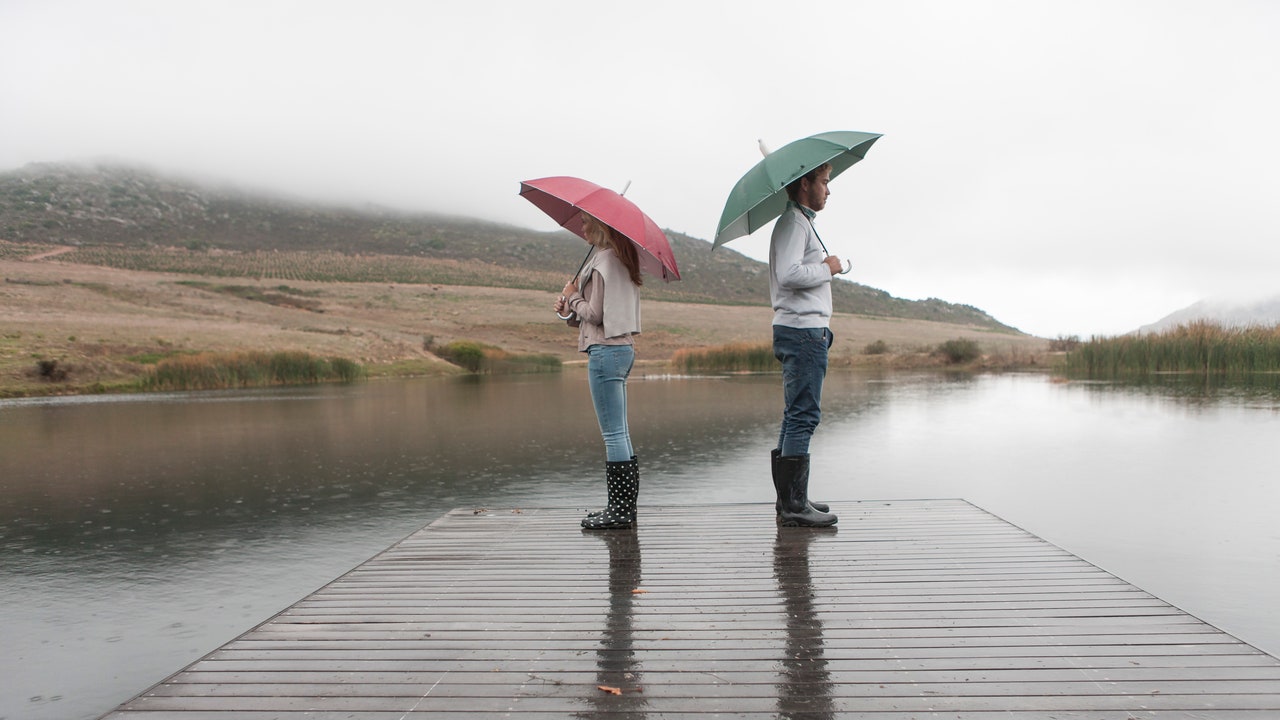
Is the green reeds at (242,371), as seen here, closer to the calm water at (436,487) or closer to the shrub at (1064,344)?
the calm water at (436,487)

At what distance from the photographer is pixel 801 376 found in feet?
13.4

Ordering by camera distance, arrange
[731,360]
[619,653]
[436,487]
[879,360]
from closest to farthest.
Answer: [619,653] < [436,487] < [731,360] < [879,360]

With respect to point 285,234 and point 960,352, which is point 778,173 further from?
point 285,234

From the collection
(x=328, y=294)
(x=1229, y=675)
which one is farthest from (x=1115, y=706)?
(x=328, y=294)

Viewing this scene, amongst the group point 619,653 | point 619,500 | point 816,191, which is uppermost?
point 816,191

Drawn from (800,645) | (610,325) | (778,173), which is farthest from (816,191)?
(800,645)

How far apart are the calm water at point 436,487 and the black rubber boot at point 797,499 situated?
0.20 m

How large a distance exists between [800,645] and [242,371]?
2393 centimetres

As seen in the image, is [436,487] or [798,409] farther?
[436,487]

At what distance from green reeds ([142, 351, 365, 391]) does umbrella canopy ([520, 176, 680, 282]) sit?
21.4 metres

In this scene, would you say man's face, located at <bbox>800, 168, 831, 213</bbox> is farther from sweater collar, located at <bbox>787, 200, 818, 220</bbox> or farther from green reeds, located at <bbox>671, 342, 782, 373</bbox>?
green reeds, located at <bbox>671, 342, 782, 373</bbox>

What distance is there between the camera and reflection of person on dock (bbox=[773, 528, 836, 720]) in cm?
232

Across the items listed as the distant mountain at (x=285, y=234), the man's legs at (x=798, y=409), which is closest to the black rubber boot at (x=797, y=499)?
the man's legs at (x=798, y=409)

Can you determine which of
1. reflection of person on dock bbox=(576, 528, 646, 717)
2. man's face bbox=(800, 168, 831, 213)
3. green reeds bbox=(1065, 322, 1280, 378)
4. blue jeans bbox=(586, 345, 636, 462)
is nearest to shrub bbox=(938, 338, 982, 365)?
green reeds bbox=(1065, 322, 1280, 378)
